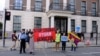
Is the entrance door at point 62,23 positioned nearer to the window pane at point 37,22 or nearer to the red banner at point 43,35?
the window pane at point 37,22

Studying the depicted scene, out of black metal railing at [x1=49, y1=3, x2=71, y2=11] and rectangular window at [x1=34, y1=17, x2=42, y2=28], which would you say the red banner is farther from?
rectangular window at [x1=34, y1=17, x2=42, y2=28]

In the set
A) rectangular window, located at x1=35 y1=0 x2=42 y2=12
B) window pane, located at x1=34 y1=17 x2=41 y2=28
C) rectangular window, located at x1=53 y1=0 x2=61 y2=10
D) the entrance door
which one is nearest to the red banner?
the entrance door

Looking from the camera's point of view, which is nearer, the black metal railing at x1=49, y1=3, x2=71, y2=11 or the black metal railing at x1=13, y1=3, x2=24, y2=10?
the black metal railing at x1=49, y1=3, x2=71, y2=11

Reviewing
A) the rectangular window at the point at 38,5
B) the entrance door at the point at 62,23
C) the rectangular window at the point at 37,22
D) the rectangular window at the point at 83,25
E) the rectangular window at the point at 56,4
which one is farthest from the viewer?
the rectangular window at the point at 83,25

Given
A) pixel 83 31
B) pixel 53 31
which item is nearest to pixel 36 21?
pixel 83 31

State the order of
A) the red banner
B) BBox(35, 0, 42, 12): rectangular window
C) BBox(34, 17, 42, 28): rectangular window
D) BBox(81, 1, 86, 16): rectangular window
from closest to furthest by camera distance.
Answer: the red banner < BBox(34, 17, 42, 28): rectangular window < BBox(35, 0, 42, 12): rectangular window < BBox(81, 1, 86, 16): rectangular window

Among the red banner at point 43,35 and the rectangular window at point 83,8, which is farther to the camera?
the rectangular window at point 83,8

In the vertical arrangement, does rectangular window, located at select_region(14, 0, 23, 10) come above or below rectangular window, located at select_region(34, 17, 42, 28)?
above

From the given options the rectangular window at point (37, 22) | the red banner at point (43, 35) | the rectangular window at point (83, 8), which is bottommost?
the red banner at point (43, 35)

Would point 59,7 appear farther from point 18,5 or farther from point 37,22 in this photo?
point 18,5

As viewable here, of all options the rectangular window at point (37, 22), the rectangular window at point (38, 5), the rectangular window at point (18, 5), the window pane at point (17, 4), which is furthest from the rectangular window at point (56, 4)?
the window pane at point (17, 4)

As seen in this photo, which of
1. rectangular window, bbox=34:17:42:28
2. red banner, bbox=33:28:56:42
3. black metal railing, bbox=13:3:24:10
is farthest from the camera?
rectangular window, bbox=34:17:42:28

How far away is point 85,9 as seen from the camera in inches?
1694

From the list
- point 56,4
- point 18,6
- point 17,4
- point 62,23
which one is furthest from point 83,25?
point 17,4
